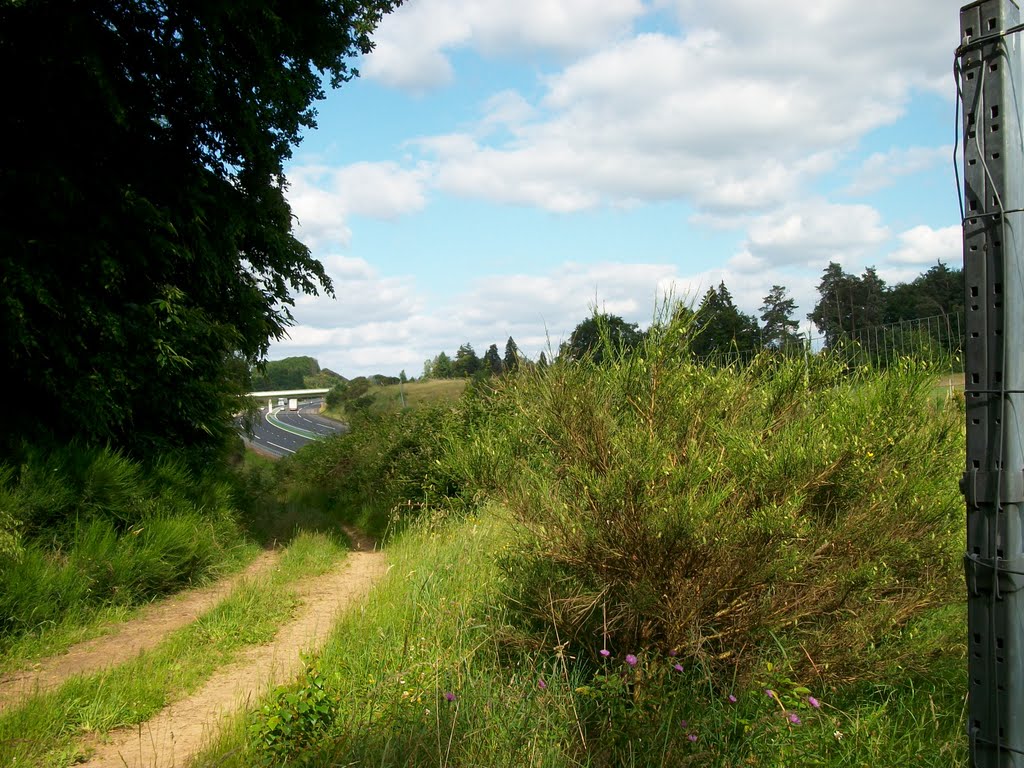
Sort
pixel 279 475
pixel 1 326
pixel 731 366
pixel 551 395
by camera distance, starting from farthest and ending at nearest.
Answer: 1. pixel 279 475
2. pixel 1 326
3. pixel 731 366
4. pixel 551 395

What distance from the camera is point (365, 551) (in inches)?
466

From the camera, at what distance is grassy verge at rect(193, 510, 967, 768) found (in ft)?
12.2

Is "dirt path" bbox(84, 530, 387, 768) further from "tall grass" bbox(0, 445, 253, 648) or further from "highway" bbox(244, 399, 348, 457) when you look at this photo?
"highway" bbox(244, 399, 348, 457)

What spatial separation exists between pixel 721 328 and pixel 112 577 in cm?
594

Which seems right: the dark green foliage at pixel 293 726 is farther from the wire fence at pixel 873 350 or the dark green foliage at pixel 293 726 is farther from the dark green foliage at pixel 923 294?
the dark green foliage at pixel 923 294

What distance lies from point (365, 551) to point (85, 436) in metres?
4.59

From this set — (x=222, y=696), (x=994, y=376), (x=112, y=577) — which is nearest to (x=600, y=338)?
(x=994, y=376)

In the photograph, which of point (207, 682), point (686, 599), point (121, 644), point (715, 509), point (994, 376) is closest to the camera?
point (994, 376)

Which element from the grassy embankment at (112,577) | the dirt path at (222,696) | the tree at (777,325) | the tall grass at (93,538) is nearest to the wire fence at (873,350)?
the tree at (777,325)

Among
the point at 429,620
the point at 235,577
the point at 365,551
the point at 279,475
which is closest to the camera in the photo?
the point at 429,620

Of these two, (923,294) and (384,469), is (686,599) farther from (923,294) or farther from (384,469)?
(384,469)

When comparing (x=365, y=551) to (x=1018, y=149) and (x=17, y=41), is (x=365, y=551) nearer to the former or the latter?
(x=17, y=41)

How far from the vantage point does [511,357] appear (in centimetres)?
531

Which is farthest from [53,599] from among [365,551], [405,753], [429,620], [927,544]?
[927,544]
